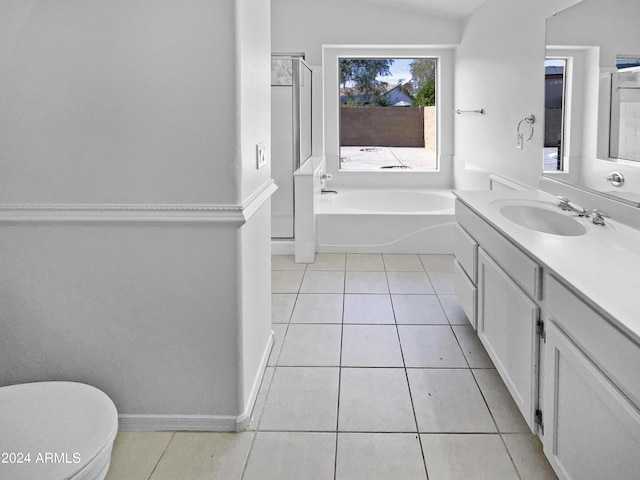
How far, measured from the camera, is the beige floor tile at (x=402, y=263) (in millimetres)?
4395

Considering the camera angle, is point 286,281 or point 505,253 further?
point 286,281

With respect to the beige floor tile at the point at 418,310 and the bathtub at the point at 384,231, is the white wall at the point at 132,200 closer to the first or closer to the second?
the beige floor tile at the point at 418,310

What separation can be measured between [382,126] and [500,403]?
165 inches

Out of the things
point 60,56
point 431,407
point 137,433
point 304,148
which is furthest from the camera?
point 304,148

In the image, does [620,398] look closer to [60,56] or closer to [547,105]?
[60,56]

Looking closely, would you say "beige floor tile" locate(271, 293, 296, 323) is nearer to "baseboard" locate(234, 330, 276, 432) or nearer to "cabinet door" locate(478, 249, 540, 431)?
"baseboard" locate(234, 330, 276, 432)

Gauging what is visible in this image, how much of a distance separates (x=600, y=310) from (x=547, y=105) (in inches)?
82.8

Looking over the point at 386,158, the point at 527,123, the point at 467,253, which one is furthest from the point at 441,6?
the point at 467,253

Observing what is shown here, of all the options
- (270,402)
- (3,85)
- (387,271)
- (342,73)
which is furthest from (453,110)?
(3,85)

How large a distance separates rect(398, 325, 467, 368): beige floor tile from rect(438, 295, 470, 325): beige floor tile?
0.43 ft

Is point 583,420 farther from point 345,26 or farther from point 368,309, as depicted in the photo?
point 345,26

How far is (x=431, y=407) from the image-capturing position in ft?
7.57

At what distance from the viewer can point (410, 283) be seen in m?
4.02

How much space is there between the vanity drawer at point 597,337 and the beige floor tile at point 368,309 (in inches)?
64.4
